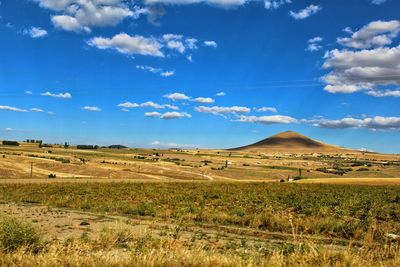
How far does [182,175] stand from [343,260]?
87.9 meters

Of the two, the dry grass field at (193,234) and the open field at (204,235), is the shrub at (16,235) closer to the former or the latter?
the dry grass field at (193,234)

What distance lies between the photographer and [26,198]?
3631cm

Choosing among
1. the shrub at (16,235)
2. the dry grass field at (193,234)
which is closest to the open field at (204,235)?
the dry grass field at (193,234)

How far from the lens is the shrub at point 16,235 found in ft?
34.4

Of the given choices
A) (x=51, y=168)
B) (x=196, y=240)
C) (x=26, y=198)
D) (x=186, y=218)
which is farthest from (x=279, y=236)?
(x=51, y=168)

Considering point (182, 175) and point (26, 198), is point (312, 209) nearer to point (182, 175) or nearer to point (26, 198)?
point (26, 198)

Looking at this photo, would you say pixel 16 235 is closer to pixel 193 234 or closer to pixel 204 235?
pixel 193 234

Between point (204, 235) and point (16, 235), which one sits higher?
point (16, 235)

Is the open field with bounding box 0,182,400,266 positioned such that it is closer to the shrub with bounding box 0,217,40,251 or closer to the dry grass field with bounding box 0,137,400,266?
the dry grass field with bounding box 0,137,400,266

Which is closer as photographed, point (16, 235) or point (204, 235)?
point (16, 235)

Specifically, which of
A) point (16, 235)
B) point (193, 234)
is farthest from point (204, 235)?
point (16, 235)

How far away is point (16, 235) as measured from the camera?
35.2ft

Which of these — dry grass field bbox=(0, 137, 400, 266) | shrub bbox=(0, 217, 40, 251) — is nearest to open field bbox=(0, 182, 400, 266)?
dry grass field bbox=(0, 137, 400, 266)

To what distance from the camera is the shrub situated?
1048 cm
